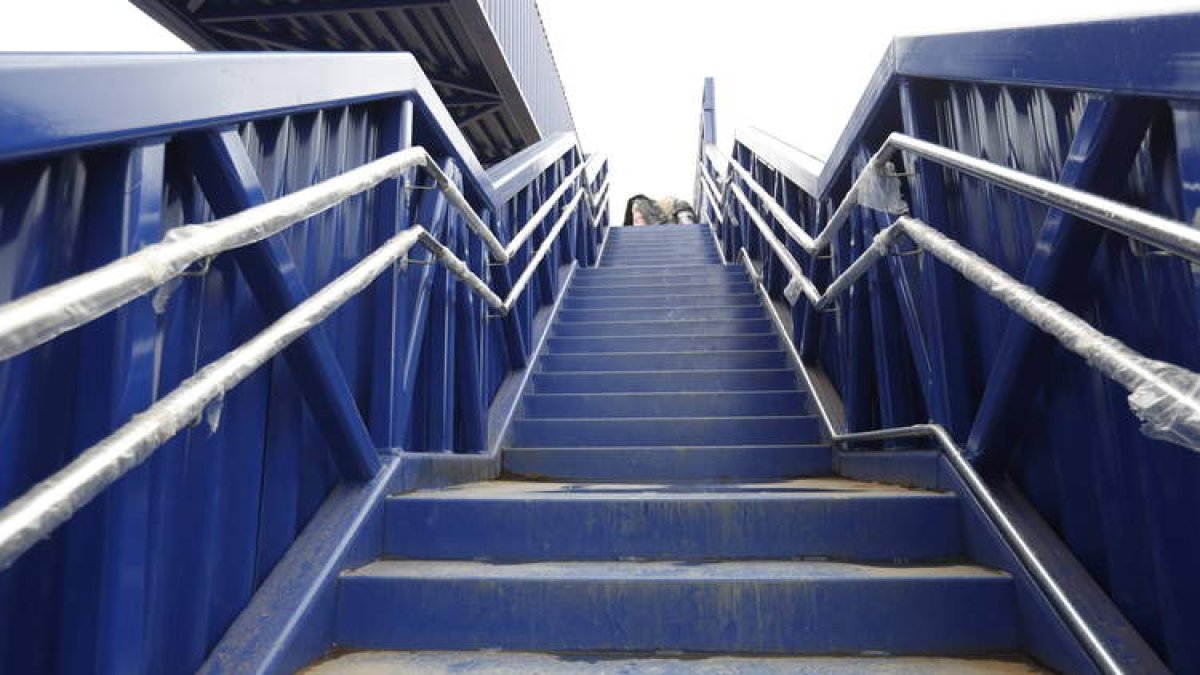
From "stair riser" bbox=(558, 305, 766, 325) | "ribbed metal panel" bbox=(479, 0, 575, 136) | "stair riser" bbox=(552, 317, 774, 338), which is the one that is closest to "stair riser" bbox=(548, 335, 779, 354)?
"stair riser" bbox=(552, 317, 774, 338)

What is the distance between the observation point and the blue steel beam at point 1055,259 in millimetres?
1148

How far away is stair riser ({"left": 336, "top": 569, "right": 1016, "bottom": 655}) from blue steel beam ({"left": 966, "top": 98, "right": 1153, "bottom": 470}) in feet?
1.12

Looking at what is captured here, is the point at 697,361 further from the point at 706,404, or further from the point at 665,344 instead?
the point at 706,404

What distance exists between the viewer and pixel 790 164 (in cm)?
335

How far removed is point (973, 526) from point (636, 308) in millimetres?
3021

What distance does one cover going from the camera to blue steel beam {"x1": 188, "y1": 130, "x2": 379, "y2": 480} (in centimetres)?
121

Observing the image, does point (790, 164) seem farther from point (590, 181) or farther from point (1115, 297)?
point (590, 181)

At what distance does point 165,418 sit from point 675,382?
264 centimetres

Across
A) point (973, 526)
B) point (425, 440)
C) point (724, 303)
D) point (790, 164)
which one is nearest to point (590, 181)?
point (724, 303)

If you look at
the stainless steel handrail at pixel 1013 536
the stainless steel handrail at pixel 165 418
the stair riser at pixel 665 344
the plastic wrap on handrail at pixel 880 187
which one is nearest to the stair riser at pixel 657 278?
the stair riser at pixel 665 344

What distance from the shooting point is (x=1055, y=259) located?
1300mm

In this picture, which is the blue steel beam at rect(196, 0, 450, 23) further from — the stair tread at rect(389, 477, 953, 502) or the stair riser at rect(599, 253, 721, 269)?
the stair tread at rect(389, 477, 953, 502)

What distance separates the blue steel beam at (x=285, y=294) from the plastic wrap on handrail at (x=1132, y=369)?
128 cm

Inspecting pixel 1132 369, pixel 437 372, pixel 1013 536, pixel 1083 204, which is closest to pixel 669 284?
pixel 437 372
